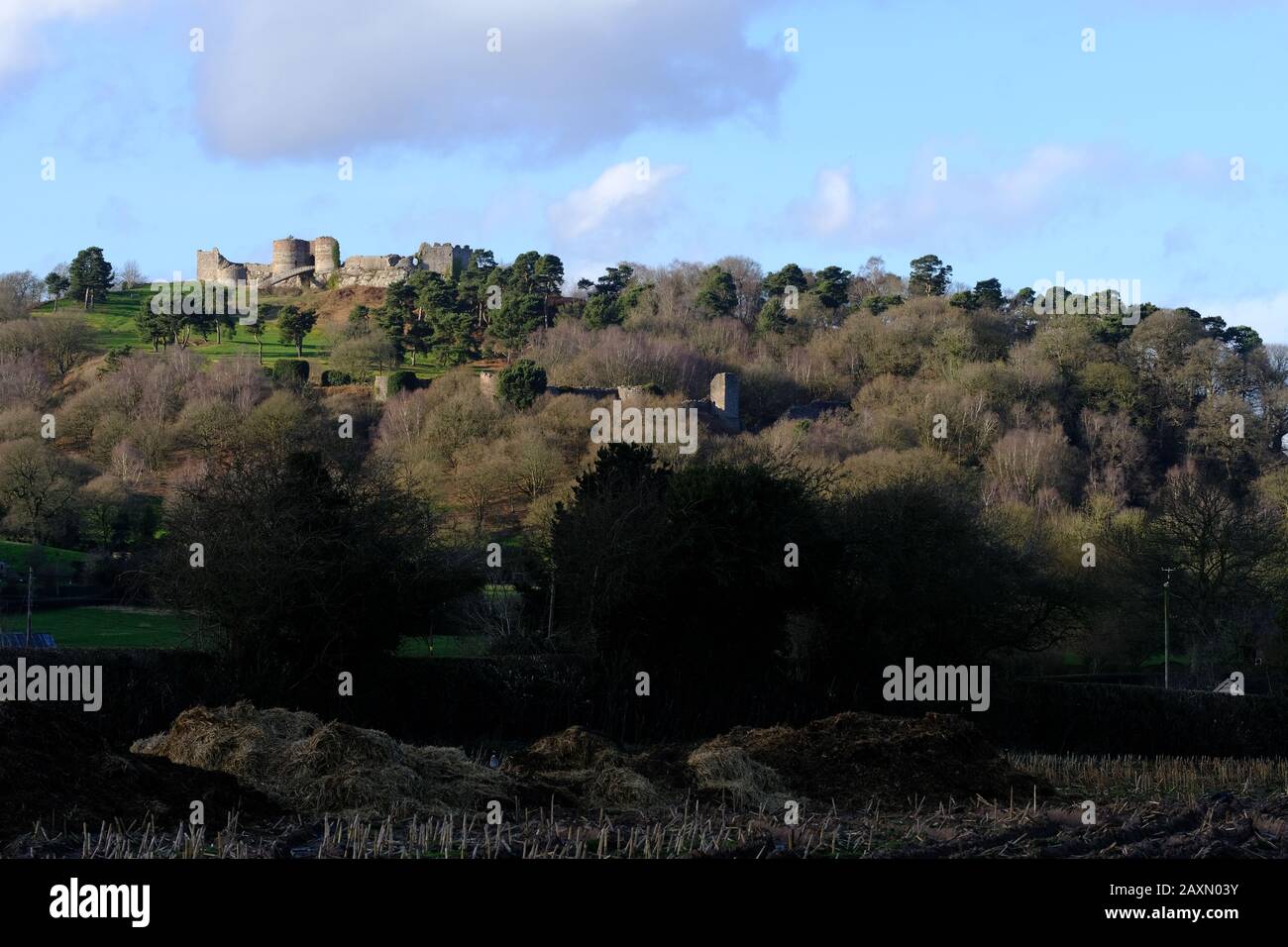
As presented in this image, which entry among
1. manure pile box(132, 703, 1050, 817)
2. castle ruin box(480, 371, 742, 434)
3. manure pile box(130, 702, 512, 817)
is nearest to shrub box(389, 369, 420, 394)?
castle ruin box(480, 371, 742, 434)

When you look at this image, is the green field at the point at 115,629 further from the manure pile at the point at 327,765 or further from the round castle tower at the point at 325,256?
the round castle tower at the point at 325,256

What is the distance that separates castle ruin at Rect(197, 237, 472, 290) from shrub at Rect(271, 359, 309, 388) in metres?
44.0

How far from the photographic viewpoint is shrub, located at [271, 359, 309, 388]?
4028 inches

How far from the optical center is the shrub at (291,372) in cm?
10231

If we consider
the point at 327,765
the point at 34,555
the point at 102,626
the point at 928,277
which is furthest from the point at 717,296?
the point at 327,765

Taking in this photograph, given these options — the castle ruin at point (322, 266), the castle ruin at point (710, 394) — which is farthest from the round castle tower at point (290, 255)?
the castle ruin at point (710, 394)

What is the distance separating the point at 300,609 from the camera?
29.0 meters

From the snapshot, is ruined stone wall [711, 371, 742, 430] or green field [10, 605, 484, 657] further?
ruined stone wall [711, 371, 742, 430]

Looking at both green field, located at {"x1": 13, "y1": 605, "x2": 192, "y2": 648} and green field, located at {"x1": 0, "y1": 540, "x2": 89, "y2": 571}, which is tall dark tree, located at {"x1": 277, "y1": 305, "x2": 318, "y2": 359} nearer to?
green field, located at {"x1": 0, "y1": 540, "x2": 89, "y2": 571}

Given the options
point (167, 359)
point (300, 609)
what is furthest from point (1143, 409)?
point (300, 609)

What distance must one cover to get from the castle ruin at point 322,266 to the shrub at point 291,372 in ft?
144
